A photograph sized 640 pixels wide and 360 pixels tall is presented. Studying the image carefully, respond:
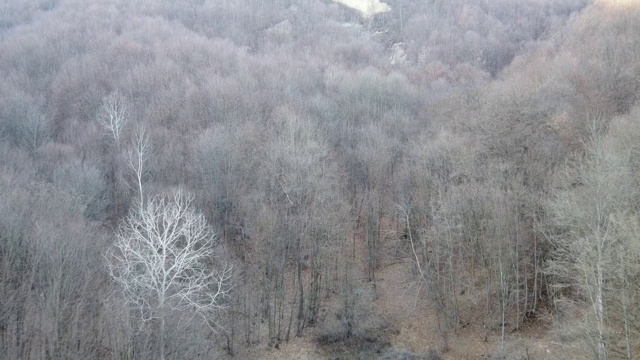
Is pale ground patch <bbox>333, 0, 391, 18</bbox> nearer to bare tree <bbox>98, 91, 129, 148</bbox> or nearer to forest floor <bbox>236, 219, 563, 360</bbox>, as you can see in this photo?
bare tree <bbox>98, 91, 129, 148</bbox>

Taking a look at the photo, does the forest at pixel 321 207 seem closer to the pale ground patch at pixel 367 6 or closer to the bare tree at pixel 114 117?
the bare tree at pixel 114 117

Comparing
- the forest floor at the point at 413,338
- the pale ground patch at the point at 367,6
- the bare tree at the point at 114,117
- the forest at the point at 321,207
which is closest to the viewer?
the forest at the point at 321,207

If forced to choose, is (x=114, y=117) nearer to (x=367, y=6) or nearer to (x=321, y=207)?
(x=321, y=207)

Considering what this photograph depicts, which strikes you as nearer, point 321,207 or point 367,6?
point 321,207

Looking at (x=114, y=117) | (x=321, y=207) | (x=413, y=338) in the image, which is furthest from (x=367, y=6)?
(x=413, y=338)

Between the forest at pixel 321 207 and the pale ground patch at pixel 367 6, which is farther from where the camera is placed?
the pale ground patch at pixel 367 6

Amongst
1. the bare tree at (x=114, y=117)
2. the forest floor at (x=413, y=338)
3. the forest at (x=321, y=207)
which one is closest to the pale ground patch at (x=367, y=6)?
the forest at (x=321, y=207)
